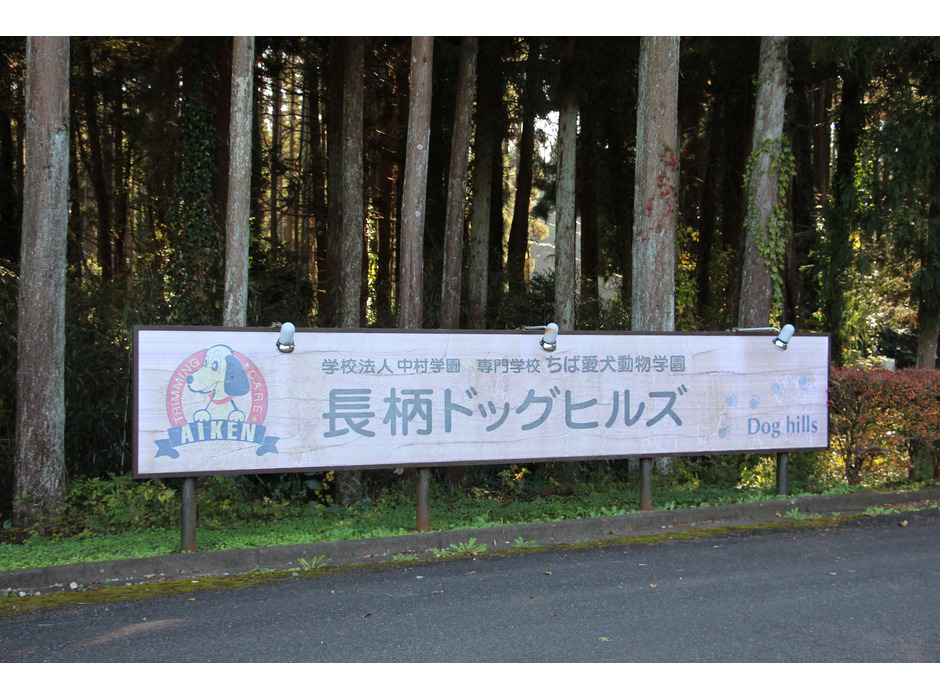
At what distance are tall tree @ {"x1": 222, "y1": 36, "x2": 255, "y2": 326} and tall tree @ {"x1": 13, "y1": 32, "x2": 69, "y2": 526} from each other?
1835 millimetres

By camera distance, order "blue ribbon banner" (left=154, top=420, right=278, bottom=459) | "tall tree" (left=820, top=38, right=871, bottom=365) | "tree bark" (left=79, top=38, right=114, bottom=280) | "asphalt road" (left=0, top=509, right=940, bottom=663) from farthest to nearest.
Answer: "tree bark" (left=79, top=38, right=114, bottom=280)
"tall tree" (left=820, top=38, right=871, bottom=365)
"blue ribbon banner" (left=154, top=420, right=278, bottom=459)
"asphalt road" (left=0, top=509, right=940, bottom=663)

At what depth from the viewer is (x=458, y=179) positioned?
1257 cm

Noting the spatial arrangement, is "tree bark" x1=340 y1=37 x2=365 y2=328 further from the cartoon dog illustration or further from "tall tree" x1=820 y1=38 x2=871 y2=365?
"tall tree" x1=820 y1=38 x2=871 y2=365

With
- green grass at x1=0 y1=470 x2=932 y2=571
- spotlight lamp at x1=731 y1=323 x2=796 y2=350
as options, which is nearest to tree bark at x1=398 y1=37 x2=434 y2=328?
green grass at x1=0 y1=470 x2=932 y2=571

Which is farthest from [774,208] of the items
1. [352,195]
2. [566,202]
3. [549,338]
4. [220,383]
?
[220,383]

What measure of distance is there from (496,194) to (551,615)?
53.8ft

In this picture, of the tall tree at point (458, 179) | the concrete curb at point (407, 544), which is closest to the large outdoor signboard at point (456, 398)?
the concrete curb at point (407, 544)

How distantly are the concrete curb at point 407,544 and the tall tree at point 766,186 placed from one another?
12.6 feet

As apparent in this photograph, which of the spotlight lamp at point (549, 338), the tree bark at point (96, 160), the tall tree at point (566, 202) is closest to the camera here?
the spotlight lamp at point (549, 338)

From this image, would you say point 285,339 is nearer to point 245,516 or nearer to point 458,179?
point 245,516

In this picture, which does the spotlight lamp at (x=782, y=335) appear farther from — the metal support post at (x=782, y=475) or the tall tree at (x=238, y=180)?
the tall tree at (x=238, y=180)

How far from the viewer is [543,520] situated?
7828 mm

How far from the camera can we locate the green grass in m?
6.88

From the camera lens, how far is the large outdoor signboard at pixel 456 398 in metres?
6.63
